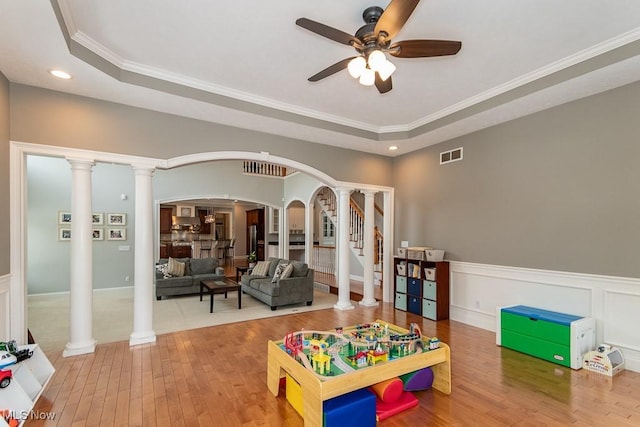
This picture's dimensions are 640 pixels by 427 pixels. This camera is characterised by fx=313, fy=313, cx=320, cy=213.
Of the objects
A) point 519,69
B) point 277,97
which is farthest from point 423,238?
point 277,97

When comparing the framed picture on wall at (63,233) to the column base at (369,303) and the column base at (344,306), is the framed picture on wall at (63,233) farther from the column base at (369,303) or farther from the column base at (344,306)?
the column base at (369,303)

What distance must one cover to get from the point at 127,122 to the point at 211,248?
1093 centimetres

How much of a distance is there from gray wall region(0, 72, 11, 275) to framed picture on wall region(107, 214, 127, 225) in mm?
4987

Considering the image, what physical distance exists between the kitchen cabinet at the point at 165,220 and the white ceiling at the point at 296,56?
9821mm

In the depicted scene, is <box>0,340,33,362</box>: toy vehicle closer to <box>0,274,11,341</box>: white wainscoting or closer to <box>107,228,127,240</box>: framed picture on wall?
<box>0,274,11,341</box>: white wainscoting

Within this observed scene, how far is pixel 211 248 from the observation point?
14.3 m

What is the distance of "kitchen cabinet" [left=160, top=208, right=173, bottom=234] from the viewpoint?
12812mm

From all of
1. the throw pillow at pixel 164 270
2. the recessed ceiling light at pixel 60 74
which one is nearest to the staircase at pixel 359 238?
the throw pillow at pixel 164 270

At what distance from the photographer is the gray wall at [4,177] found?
124 inches

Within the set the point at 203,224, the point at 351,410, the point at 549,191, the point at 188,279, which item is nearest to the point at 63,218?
the point at 188,279

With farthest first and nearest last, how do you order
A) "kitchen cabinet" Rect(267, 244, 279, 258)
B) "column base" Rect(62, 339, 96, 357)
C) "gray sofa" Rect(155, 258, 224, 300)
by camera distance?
"kitchen cabinet" Rect(267, 244, 279, 258), "gray sofa" Rect(155, 258, 224, 300), "column base" Rect(62, 339, 96, 357)

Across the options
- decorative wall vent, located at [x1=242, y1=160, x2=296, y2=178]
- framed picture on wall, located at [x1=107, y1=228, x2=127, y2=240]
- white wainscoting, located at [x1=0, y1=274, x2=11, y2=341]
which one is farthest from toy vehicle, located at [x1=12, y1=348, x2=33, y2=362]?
decorative wall vent, located at [x1=242, y1=160, x2=296, y2=178]

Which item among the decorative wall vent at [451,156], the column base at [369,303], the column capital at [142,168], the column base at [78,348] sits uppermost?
the decorative wall vent at [451,156]
